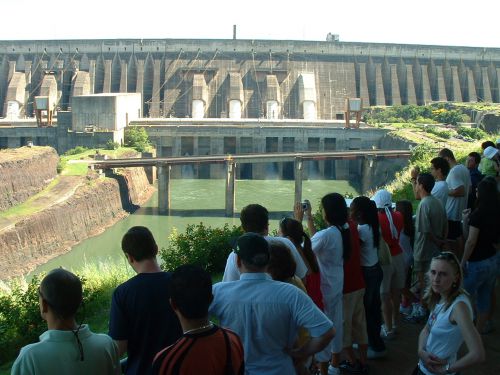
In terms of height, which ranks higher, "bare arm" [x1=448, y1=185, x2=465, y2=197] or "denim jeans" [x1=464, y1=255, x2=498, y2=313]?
"bare arm" [x1=448, y1=185, x2=465, y2=197]

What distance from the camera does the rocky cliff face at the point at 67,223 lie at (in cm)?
2380

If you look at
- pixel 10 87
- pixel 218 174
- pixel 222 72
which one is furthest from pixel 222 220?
pixel 10 87

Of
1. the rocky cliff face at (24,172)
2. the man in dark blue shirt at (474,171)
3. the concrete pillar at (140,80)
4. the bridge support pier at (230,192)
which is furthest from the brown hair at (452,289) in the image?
the concrete pillar at (140,80)

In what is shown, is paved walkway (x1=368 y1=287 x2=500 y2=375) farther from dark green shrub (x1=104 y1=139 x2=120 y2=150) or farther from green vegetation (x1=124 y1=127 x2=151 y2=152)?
green vegetation (x1=124 y1=127 x2=151 y2=152)

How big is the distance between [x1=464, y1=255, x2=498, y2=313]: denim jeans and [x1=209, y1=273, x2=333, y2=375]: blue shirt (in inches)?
120

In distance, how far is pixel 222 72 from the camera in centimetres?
5431

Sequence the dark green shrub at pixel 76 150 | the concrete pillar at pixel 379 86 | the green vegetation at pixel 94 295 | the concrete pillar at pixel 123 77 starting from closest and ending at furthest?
the green vegetation at pixel 94 295
the dark green shrub at pixel 76 150
the concrete pillar at pixel 123 77
the concrete pillar at pixel 379 86

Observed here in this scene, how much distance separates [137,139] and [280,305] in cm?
3897

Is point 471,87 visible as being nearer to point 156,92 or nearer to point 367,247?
point 156,92

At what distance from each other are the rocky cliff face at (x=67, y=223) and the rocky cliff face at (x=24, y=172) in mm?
1588

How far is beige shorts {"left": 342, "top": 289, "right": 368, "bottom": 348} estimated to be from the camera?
627 centimetres

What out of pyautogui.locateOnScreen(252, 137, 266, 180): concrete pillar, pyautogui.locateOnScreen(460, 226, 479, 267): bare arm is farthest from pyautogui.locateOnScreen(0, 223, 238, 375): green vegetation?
pyautogui.locateOnScreen(252, 137, 266, 180): concrete pillar

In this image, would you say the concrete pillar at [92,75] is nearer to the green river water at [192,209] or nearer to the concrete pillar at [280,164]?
the green river water at [192,209]

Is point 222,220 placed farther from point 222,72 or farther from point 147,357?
point 147,357
